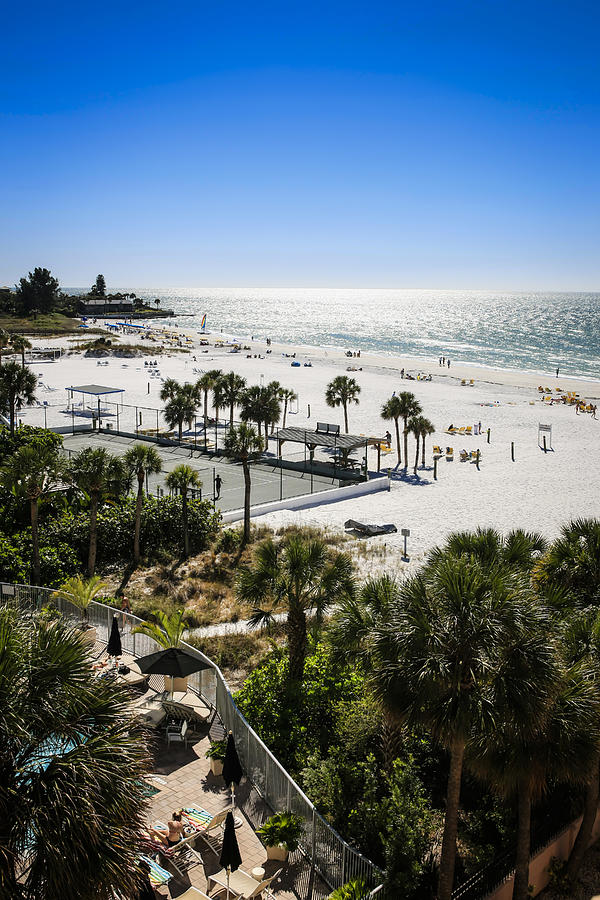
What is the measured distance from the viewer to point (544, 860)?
38.0ft

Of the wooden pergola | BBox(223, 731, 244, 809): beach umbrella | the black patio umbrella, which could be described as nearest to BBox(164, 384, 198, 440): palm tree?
the wooden pergola

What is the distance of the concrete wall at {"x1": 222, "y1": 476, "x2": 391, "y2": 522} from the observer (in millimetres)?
32356

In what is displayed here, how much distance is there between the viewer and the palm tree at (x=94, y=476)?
22828 millimetres

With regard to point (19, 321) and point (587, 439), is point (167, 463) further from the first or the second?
point (19, 321)

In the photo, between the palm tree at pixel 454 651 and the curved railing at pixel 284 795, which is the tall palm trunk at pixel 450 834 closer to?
the palm tree at pixel 454 651

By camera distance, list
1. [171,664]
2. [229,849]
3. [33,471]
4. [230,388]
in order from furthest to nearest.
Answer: [230,388], [33,471], [171,664], [229,849]

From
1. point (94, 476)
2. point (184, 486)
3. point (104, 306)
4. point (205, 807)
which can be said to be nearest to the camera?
point (205, 807)

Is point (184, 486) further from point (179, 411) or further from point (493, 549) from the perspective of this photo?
point (179, 411)

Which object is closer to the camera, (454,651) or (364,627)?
(454,651)

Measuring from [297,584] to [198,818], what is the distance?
5.61m

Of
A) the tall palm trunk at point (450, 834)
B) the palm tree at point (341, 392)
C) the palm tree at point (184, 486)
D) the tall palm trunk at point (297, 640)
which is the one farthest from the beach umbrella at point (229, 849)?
the palm tree at point (341, 392)

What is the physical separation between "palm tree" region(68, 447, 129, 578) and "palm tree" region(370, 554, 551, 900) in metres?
15.9

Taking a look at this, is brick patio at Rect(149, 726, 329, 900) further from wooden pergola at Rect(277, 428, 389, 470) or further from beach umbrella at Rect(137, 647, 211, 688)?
wooden pergola at Rect(277, 428, 389, 470)

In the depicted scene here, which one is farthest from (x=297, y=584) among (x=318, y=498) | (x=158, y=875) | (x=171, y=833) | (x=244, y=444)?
(x=318, y=498)
